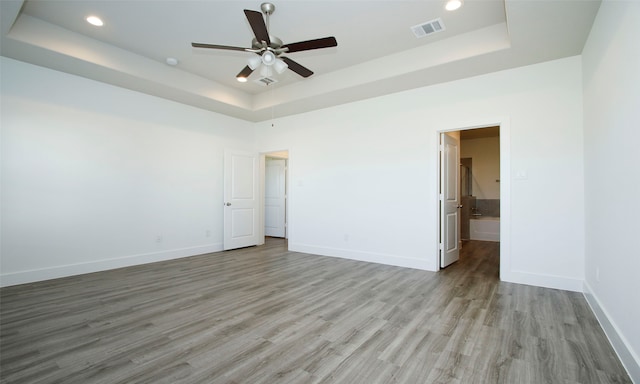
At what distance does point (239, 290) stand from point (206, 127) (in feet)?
12.0

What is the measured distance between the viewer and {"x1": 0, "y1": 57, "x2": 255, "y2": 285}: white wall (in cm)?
369

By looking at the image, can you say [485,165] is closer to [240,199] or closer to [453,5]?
[453,5]

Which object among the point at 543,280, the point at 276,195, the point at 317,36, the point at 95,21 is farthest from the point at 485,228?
the point at 95,21

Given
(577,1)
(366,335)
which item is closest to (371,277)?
(366,335)

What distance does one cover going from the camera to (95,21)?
11.0ft

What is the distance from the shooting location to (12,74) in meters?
3.66

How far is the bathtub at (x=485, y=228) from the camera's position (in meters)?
7.25

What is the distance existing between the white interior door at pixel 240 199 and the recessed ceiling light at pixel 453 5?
456cm

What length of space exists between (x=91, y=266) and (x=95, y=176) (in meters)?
1.33

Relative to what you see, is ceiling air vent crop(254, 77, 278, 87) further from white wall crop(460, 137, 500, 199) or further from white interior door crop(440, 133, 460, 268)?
white wall crop(460, 137, 500, 199)

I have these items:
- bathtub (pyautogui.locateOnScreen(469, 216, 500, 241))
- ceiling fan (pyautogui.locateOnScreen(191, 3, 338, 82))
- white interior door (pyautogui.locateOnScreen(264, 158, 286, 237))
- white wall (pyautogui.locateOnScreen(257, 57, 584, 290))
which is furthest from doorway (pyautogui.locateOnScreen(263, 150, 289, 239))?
bathtub (pyautogui.locateOnScreen(469, 216, 500, 241))

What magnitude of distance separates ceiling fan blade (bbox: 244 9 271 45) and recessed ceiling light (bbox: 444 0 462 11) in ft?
6.17

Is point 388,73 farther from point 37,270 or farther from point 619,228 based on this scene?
point 37,270

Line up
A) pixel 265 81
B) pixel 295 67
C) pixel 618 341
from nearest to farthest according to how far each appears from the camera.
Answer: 1. pixel 618 341
2. pixel 295 67
3. pixel 265 81
